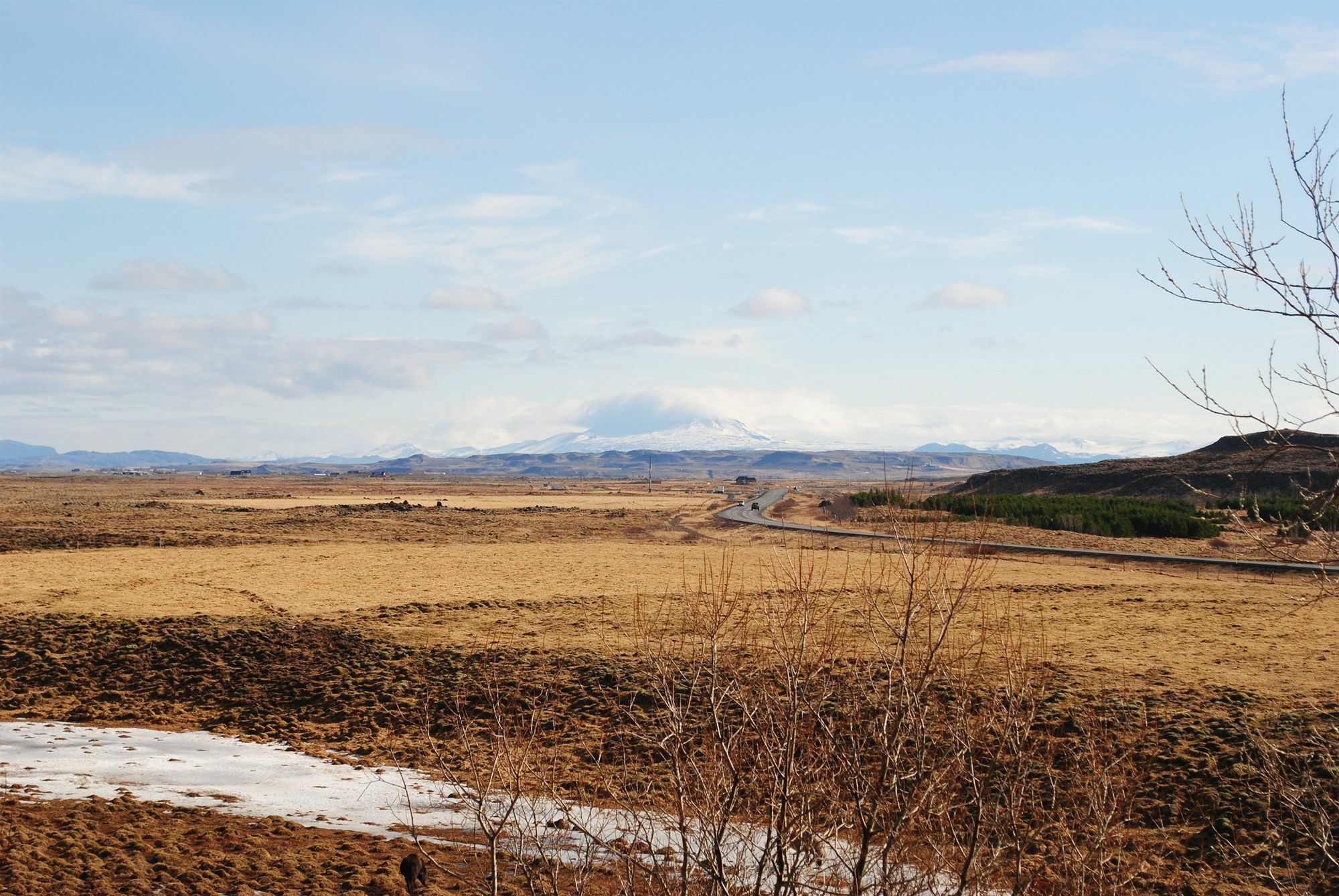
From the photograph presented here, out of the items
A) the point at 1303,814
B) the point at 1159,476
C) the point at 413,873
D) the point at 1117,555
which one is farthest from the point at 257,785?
the point at 1159,476

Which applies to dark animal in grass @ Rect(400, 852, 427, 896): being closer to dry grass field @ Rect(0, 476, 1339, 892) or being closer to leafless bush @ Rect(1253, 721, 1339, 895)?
dry grass field @ Rect(0, 476, 1339, 892)

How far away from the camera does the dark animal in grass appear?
12.4 meters

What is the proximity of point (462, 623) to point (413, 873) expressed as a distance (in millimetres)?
17357

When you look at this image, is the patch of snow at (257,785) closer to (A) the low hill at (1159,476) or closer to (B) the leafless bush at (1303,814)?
(B) the leafless bush at (1303,814)

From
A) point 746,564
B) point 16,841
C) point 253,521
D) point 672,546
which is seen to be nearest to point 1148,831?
point 16,841

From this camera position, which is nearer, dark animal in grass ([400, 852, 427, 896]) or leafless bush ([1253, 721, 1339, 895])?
dark animal in grass ([400, 852, 427, 896])

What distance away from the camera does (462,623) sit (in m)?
29.6

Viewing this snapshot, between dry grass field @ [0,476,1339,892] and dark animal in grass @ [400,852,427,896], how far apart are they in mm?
2417

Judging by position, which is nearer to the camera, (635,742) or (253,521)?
(635,742)

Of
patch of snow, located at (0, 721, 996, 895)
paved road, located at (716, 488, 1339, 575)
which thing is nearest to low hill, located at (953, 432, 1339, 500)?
paved road, located at (716, 488, 1339, 575)

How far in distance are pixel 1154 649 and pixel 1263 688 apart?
14.3 feet

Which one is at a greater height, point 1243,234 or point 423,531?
point 1243,234

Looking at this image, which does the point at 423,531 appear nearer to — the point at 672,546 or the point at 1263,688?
the point at 672,546

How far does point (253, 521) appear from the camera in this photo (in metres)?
71.5
